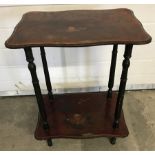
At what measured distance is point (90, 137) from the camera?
1.37 m

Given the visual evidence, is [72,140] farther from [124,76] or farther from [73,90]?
[124,76]

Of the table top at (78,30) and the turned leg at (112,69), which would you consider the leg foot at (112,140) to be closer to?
the turned leg at (112,69)

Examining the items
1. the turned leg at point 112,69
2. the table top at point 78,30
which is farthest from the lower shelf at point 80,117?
the table top at point 78,30

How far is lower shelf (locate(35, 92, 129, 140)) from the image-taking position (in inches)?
54.4

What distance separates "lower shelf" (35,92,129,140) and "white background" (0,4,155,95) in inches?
6.5

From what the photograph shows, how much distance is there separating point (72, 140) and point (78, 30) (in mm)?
806

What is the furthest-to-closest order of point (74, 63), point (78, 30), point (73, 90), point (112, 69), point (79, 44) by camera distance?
point (73, 90), point (74, 63), point (112, 69), point (78, 30), point (79, 44)

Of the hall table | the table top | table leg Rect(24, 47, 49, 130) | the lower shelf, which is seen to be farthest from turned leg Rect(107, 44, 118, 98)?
table leg Rect(24, 47, 49, 130)

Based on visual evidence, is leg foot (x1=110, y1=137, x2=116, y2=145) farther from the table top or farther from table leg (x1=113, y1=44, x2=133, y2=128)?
the table top

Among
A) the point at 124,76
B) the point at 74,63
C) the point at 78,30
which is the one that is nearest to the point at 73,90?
the point at 74,63

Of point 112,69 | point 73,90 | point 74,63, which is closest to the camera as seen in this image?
point 112,69

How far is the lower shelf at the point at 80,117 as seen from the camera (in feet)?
4.53

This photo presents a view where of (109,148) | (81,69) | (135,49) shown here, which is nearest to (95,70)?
(81,69)

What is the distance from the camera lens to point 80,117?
1494 millimetres
